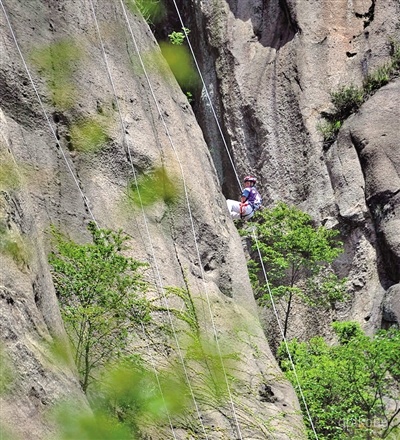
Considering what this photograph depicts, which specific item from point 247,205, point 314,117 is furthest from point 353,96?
point 247,205

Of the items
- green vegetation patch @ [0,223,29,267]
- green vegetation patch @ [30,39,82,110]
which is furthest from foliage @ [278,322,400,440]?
green vegetation patch @ [0,223,29,267]

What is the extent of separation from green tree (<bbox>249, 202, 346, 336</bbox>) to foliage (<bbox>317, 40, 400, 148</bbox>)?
2026mm

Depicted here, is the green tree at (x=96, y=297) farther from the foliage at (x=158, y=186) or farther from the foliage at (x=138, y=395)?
the foliage at (x=158, y=186)

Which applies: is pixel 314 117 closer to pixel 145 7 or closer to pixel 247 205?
pixel 247 205

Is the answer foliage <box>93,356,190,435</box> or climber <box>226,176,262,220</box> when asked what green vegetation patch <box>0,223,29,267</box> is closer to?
foliage <box>93,356,190,435</box>

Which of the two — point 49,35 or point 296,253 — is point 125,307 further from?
point 296,253

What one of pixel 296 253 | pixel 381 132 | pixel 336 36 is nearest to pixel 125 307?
pixel 296 253

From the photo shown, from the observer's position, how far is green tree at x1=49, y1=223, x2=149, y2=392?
849 centimetres

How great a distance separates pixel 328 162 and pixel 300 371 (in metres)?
6.04

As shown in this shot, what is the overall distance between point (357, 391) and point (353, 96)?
8.18 metres

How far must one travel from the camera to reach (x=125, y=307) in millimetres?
9172

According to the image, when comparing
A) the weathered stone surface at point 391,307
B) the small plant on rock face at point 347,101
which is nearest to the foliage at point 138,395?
the weathered stone surface at point 391,307

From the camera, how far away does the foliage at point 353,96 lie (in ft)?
56.3

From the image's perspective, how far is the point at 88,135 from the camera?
10.8 meters
